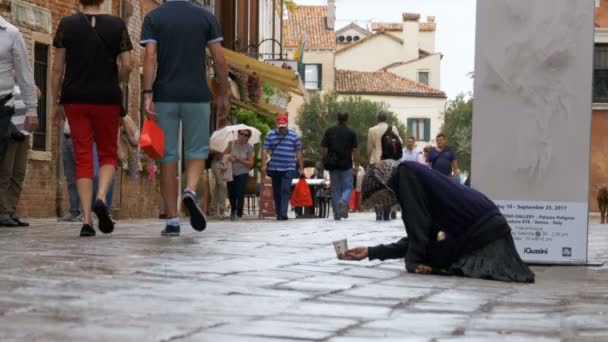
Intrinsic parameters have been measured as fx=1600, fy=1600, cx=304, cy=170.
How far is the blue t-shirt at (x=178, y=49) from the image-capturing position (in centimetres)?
1248

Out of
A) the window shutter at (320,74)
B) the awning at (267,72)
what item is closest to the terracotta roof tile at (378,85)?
the window shutter at (320,74)

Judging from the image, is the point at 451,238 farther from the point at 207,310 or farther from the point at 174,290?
the point at 207,310

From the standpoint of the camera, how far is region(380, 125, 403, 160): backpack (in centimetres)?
2411

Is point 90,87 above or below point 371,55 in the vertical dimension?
below

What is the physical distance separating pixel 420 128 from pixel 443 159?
76.9 metres

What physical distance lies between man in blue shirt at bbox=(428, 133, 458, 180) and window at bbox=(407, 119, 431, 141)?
74581 millimetres

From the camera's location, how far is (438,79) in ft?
355

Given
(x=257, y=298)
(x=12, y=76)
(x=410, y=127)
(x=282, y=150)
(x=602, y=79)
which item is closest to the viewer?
(x=257, y=298)

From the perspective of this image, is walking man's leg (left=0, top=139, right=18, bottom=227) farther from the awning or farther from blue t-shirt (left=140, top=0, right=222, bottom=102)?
the awning

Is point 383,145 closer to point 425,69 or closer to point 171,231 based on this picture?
point 171,231

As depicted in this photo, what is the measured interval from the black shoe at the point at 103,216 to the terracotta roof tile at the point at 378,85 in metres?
88.1

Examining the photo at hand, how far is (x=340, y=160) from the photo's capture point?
79.3 ft

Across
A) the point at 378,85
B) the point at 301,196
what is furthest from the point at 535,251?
the point at 378,85

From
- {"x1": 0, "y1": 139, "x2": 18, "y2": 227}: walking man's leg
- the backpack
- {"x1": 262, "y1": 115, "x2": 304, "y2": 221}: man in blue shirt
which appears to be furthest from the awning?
{"x1": 0, "y1": 139, "x2": 18, "y2": 227}: walking man's leg
